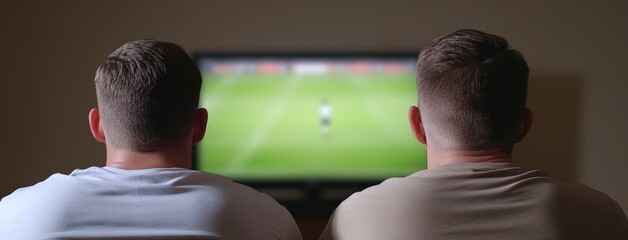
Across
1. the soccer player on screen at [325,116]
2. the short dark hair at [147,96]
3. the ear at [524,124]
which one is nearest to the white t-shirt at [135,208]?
the short dark hair at [147,96]

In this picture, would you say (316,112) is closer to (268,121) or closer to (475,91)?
(268,121)

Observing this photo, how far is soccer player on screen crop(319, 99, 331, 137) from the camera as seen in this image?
11.4 feet

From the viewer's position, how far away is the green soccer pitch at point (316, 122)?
136 inches

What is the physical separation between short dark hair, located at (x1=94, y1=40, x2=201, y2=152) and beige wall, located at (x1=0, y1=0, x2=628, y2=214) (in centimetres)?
220

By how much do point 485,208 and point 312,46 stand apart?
252cm

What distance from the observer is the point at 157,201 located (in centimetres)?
119

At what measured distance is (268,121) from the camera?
137 inches

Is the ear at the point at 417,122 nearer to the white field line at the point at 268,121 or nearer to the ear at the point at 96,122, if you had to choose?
the ear at the point at 96,122

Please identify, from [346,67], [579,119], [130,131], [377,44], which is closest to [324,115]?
[346,67]

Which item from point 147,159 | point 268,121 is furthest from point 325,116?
point 147,159

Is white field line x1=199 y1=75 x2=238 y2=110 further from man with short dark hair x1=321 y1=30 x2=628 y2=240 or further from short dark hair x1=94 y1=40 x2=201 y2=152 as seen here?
man with short dark hair x1=321 y1=30 x2=628 y2=240

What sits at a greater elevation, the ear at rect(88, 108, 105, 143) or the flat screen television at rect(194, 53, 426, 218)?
the ear at rect(88, 108, 105, 143)

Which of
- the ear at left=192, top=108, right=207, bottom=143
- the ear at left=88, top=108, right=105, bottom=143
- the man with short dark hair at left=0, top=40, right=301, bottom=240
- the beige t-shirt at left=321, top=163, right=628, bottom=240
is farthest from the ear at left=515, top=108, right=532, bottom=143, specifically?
the ear at left=88, top=108, right=105, bottom=143

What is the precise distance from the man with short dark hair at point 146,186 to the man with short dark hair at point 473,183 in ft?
0.73
